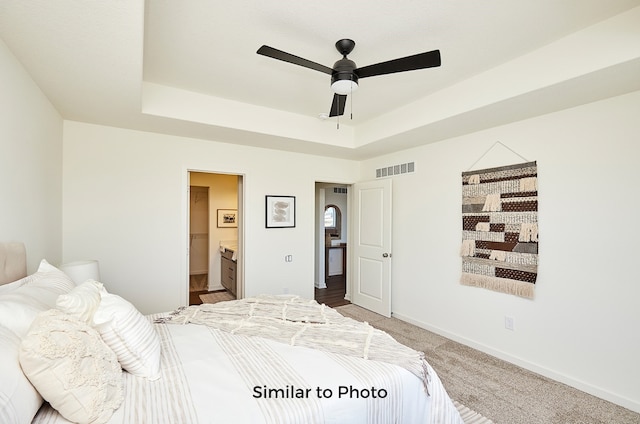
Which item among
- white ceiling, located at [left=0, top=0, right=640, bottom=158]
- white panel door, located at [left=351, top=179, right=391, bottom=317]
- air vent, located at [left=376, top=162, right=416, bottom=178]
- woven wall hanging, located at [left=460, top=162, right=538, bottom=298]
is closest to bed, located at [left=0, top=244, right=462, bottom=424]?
white ceiling, located at [left=0, top=0, right=640, bottom=158]

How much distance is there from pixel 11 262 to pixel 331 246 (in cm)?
540

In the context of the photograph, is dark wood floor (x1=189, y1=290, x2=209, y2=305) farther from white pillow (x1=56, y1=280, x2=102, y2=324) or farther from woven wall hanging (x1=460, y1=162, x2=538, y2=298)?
woven wall hanging (x1=460, y1=162, x2=538, y2=298)

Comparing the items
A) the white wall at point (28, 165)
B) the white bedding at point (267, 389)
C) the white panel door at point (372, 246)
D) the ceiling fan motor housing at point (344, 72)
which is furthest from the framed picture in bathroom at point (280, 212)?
the white bedding at point (267, 389)

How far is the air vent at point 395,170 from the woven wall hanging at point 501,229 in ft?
2.65

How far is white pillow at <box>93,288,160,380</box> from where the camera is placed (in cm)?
134

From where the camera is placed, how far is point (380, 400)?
1.40 m

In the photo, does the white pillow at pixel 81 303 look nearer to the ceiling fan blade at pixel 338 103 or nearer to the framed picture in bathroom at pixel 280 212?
the ceiling fan blade at pixel 338 103

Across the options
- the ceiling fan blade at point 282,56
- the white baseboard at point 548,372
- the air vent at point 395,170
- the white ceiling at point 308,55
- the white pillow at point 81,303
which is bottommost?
the white baseboard at point 548,372

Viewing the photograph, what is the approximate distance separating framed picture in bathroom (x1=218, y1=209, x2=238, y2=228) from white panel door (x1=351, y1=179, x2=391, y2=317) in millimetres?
2617

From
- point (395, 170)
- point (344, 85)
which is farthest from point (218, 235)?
point (344, 85)

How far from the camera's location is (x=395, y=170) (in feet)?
14.3

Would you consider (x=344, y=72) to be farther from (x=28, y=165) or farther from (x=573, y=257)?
(x=573, y=257)

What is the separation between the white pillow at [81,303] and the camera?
127cm

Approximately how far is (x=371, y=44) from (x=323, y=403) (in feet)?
7.66
